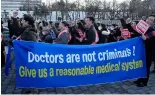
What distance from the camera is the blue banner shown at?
261 inches

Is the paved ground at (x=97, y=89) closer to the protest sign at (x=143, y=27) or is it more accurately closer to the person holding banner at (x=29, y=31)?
the person holding banner at (x=29, y=31)

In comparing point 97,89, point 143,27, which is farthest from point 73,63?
point 143,27

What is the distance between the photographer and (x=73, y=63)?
689cm

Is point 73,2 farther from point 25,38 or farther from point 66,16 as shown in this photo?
point 25,38

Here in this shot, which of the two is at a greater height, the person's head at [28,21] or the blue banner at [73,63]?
the person's head at [28,21]

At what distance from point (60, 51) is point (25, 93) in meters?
1.21

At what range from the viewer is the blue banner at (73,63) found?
6637 mm

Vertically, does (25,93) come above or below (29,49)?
below

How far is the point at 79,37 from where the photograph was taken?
10.7 m

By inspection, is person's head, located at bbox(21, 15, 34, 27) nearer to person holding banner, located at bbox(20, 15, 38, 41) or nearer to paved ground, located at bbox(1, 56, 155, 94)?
person holding banner, located at bbox(20, 15, 38, 41)

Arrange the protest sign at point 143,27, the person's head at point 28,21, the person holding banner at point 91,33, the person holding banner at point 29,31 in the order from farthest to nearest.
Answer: the person holding banner at point 91,33
the protest sign at point 143,27
the person's head at point 28,21
the person holding banner at point 29,31

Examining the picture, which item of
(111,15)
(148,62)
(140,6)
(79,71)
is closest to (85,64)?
(79,71)

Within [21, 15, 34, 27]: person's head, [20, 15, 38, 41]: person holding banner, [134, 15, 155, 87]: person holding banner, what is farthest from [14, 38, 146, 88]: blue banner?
[21, 15, 34, 27]: person's head

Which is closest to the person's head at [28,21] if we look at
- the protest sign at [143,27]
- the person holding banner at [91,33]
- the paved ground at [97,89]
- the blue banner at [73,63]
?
the blue banner at [73,63]
